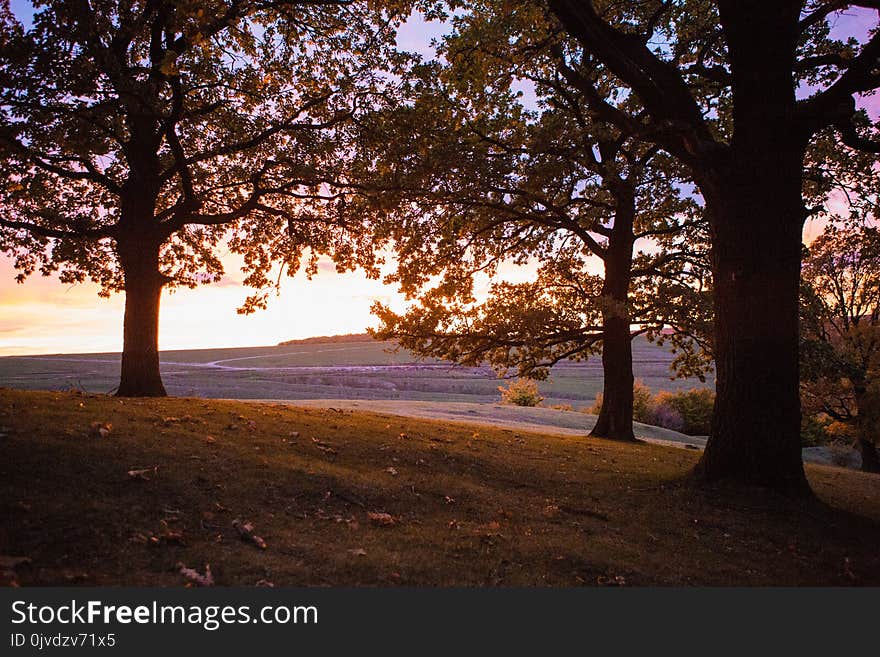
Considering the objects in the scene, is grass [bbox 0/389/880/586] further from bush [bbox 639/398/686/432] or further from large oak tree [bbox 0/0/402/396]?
Result: bush [bbox 639/398/686/432]

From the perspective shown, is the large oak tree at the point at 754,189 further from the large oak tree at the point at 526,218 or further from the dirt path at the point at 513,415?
the dirt path at the point at 513,415

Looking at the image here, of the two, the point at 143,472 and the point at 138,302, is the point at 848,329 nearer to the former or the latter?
the point at 138,302

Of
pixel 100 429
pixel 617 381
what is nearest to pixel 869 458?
pixel 617 381

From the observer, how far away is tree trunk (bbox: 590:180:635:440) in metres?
19.9

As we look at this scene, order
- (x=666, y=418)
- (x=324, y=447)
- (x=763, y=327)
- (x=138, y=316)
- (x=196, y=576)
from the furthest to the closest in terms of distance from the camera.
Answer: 1. (x=666, y=418)
2. (x=138, y=316)
3. (x=324, y=447)
4. (x=763, y=327)
5. (x=196, y=576)

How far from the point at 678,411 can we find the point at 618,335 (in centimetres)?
2884

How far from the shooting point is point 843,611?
5.22m

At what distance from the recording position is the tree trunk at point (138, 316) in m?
15.1

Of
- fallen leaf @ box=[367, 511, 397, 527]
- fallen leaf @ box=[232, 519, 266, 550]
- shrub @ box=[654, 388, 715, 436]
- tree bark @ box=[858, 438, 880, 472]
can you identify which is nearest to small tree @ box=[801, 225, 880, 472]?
tree bark @ box=[858, 438, 880, 472]

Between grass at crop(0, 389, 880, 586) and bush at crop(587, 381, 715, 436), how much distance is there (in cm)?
3395

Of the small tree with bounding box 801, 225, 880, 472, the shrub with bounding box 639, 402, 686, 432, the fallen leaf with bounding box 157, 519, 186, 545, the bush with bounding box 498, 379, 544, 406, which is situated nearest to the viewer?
the fallen leaf with bounding box 157, 519, 186, 545

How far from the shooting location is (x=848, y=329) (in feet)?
97.7

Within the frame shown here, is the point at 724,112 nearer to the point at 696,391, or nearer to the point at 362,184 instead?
the point at 362,184

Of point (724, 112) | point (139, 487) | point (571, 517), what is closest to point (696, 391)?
point (724, 112)
